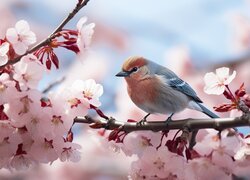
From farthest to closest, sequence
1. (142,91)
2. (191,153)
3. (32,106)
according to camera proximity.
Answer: (142,91) < (191,153) < (32,106)

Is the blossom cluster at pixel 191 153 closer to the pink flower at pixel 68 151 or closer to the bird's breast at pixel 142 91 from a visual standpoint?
the pink flower at pixel 68 151

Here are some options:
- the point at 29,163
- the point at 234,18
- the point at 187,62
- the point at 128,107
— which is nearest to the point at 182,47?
the point at 187,62

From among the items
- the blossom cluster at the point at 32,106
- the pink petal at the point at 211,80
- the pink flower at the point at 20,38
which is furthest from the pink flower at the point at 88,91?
the pink petal at the point at 211,80

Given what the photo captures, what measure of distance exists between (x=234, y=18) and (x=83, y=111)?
12.7ft

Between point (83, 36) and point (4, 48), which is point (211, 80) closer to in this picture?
point (83, 36)

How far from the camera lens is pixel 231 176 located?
2.29 m

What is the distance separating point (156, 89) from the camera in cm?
284

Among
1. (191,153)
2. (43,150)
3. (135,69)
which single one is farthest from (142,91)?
(43,150)

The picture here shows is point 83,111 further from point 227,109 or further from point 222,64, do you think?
point 222,64

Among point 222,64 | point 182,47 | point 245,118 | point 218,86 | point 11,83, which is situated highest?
point 182,47

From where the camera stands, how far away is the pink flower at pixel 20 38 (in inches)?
72.4

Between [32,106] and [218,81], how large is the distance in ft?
2.07

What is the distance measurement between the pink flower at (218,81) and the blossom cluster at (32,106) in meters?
0.37

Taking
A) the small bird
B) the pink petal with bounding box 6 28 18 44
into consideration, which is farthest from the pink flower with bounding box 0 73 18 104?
the small bird
